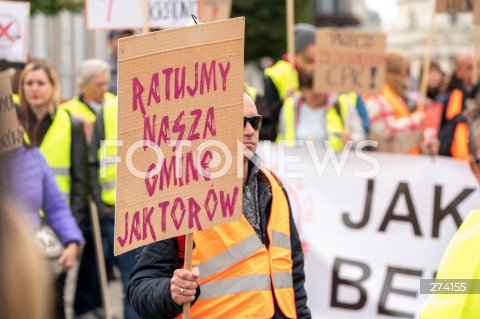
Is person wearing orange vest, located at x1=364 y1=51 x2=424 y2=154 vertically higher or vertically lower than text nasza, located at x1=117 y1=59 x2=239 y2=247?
lower

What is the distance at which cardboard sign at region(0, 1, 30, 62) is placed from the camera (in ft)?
23.2

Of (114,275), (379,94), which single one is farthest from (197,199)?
(114,275)

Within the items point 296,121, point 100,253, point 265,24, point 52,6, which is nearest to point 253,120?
point 100,253

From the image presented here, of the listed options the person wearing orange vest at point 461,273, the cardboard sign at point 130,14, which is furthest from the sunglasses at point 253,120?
the cardboard sign at point 130,14

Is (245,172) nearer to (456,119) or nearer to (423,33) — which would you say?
(456,119)

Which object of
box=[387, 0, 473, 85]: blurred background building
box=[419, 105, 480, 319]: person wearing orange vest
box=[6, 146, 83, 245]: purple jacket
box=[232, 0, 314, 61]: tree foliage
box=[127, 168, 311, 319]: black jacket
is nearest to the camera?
box=[419, 105, 480, 319]: person wearing orange vest

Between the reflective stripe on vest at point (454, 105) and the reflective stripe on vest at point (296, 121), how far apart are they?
198cm

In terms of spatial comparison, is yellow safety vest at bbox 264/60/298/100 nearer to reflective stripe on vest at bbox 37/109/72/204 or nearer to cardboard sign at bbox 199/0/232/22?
cardboard sign at bbox 199/0/232/22

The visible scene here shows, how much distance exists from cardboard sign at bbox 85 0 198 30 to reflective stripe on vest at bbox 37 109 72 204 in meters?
0.92

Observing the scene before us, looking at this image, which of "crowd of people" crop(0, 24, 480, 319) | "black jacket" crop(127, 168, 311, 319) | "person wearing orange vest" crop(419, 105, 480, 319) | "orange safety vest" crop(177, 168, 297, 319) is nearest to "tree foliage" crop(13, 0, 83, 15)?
"crowd of people" crop(0, 24, 480, 319)

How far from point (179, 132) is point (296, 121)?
4692 millimetres

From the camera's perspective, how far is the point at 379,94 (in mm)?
8703

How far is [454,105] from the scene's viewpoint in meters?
10.1

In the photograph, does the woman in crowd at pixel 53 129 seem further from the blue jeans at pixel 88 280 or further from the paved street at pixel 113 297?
the paved street at pixel 113 297
